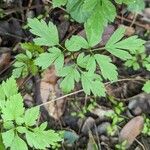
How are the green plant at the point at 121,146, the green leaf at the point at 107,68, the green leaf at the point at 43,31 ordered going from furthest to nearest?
1. the green plant at the point at 121,146
2. the green leaf at the point at 43,31
3. the green leaf at the point at 107,68

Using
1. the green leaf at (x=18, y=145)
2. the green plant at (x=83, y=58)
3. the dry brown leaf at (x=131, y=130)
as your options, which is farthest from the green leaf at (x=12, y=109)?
the dry brown leaf at (x=131, y=130)

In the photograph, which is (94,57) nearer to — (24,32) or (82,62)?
(82,62)

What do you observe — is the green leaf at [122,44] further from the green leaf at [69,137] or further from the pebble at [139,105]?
the green leaf at [69,137]

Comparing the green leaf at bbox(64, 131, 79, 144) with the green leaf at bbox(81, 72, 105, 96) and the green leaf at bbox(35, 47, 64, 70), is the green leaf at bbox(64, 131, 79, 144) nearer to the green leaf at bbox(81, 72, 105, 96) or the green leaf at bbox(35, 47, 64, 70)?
the green leaf at bbox(81, 72, 105, 96)

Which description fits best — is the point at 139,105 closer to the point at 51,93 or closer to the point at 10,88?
the point at 51,93

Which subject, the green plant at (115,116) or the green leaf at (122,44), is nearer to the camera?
the green leaf at (122,44)

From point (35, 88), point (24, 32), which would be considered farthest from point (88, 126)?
point (24, 32)

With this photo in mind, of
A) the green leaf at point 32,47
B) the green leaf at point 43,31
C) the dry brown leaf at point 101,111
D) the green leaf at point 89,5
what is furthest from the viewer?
the dry brown leaf at point 101,111

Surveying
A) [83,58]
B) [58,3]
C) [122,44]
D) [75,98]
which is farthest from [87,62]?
[75,98]
